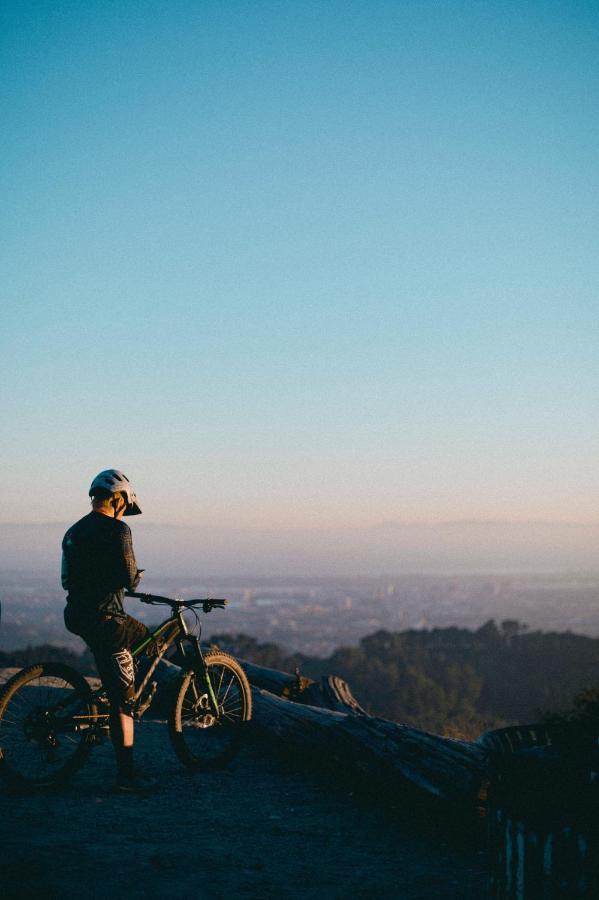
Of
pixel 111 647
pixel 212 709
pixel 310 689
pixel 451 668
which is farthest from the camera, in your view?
pixel 451 668

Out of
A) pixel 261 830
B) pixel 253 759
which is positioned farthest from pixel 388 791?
pixel 253 759

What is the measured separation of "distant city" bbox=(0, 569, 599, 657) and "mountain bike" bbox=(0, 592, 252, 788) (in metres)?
30.9

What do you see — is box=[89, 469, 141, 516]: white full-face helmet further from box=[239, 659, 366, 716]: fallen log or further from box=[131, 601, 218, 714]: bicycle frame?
box=[239, 659, 366, 716]: fallen log

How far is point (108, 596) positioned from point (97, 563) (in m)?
0.28

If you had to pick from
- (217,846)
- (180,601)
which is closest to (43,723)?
(180,601)

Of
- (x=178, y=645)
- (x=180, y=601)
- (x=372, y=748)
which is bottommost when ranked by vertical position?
(x=372, y=748)

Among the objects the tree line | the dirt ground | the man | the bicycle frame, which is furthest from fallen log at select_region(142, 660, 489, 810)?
the tree line

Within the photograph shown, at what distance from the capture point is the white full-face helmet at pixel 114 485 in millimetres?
5879

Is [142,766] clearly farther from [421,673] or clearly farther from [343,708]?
[421,673]

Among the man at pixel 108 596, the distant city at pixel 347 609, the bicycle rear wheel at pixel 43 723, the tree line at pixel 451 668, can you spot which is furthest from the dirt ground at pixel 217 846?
the distant city at pixel 347 609

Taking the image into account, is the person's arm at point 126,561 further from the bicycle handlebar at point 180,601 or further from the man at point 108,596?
the bicycle handlebar at point 180,601

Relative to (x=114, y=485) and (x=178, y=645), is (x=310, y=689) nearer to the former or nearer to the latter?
(x=178, y=645)

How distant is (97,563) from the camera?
18.7 ft

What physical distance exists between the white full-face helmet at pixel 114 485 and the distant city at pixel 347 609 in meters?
31.7
